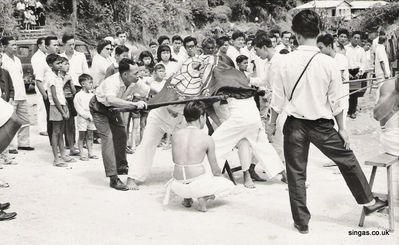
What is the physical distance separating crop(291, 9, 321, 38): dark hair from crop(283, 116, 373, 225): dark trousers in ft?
2.58

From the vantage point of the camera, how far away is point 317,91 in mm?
4883

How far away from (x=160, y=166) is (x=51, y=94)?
75.9 inches

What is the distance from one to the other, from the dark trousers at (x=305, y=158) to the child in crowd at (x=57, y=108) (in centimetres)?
403

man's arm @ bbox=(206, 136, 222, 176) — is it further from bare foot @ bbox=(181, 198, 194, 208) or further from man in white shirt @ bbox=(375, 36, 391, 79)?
man in white shirt @ bbox=(375, 36, 391, 79)

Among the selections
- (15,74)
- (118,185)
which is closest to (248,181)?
(118,185)

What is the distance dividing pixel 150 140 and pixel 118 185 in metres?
0.68

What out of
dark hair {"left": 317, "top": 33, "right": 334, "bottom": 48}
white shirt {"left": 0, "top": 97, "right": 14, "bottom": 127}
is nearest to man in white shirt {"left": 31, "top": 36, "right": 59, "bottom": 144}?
white shirt {"left": 0, "top": 97, "right": 14, "bottom": 127}

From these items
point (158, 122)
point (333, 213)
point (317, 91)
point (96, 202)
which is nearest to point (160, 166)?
point (158, 122)

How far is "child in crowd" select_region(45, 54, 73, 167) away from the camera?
7949 mm

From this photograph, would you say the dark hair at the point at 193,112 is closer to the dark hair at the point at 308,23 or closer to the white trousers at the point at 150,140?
the white trousers at the point at 150,140

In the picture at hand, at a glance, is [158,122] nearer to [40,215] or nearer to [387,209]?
[40,215]

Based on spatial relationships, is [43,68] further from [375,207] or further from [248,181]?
[375,207]

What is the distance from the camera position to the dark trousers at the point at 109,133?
6.73 m

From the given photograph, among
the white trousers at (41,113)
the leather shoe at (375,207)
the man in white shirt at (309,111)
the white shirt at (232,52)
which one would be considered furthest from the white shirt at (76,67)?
the leather shoe at (375,207)
